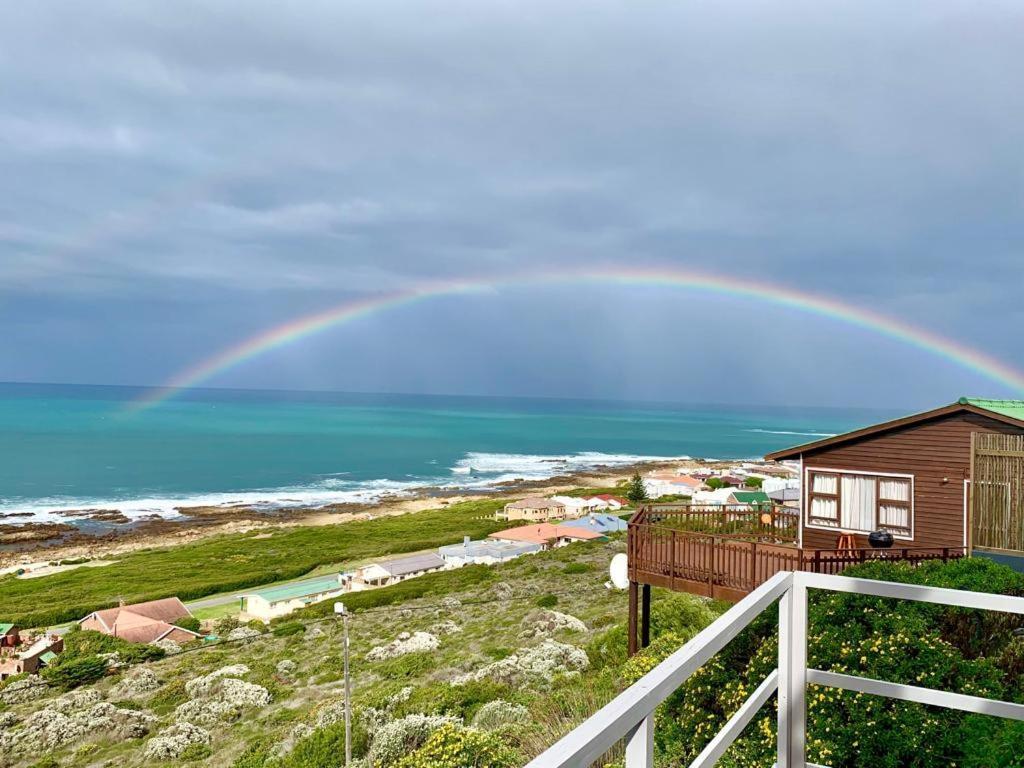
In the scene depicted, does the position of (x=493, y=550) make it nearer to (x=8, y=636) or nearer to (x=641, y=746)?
(x=8, y=636)

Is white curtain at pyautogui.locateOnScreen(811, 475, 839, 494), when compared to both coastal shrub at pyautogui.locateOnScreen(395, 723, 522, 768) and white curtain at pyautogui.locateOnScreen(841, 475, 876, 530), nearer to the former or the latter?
white curtain at pyautogui.locateOnScreen(841, 475, 876, 530)

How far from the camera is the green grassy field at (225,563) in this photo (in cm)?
3966

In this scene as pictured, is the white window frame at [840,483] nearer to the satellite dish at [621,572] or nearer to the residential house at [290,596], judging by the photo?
the satellite dish at [621,572]

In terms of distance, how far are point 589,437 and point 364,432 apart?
176 ft

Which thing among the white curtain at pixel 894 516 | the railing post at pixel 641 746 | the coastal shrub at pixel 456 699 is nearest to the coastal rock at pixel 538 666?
the coastal shrub at pixel 456 699

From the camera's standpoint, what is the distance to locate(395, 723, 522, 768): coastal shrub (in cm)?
779

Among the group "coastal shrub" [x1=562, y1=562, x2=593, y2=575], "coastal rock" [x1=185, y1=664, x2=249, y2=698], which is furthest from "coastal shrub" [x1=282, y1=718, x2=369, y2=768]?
"coastal shrub" [x1=562, y1=562, x2=593, y2=575]

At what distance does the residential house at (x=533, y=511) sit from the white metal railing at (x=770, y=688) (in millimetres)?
60545

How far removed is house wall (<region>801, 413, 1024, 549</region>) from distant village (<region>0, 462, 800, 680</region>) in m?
7.30

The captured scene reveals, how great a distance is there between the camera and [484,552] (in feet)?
151

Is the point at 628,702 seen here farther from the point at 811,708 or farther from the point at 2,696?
the point at 2,696

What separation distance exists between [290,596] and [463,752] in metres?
35.8

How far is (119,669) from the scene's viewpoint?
89.8ft

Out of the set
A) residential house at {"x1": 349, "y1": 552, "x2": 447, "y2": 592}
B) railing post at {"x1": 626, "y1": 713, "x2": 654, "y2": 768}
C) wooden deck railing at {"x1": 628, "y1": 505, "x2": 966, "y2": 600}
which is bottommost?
residential house at {"x1": 349, "y1": 552, "x2": 447, "y2": 592}
